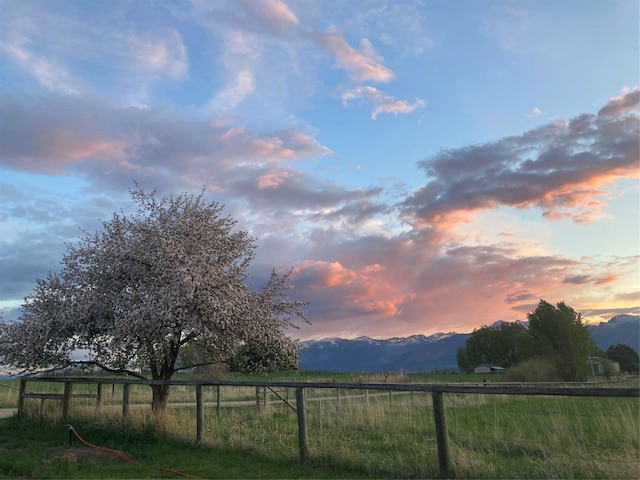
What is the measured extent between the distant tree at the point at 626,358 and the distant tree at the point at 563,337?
67.6m

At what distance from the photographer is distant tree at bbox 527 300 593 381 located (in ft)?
244

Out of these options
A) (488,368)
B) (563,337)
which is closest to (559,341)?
(563,337)

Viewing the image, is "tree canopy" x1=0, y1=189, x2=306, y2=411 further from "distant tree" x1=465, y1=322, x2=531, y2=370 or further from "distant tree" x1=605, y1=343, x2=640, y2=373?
"distant tree" x1=605, y1=343, x2=640, y2=373

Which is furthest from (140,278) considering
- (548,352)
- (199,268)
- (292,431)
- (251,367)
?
(548,352)

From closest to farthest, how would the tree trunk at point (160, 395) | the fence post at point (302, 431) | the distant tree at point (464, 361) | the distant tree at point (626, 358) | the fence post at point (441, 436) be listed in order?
the fence post at point (441, 436) → the fence post at point (302, 431) → the tree trunk at point (160, 395) → the distant tree at point (626, 358) → the distant tree at point (464, 361)

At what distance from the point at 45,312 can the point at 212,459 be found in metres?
8.80

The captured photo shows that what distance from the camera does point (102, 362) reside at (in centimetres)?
1552

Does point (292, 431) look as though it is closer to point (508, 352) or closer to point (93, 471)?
point (93, 471)

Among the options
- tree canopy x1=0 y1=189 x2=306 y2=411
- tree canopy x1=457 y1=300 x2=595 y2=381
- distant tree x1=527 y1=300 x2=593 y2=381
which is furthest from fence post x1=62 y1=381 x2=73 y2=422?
distant tree x1=527 y1=300 x2=593 y2=381

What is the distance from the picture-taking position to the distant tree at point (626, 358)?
5128 inches

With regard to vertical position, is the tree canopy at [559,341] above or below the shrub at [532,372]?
above

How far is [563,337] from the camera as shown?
77.9m

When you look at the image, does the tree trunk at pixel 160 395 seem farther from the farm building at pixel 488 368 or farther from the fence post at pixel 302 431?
the farm building at pixel 488 368

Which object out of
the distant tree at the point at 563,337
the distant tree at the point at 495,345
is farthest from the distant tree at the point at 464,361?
the distant tree at the point at 563,337
